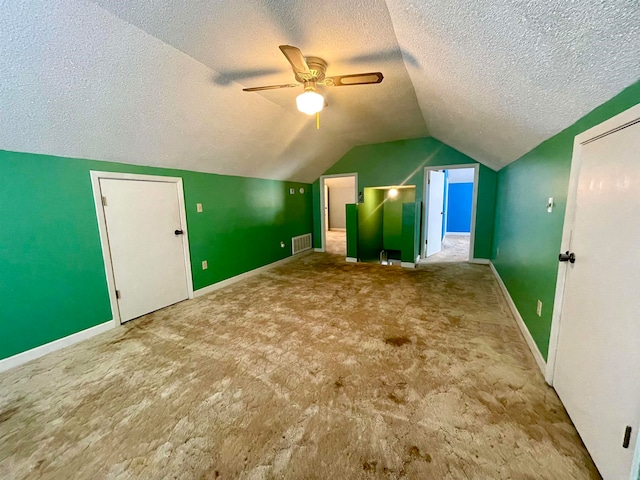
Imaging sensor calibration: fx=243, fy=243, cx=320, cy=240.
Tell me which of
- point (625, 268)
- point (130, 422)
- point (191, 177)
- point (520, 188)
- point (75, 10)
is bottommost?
point (130, 422)

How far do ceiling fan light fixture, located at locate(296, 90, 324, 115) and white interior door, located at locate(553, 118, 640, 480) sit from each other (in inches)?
69.4

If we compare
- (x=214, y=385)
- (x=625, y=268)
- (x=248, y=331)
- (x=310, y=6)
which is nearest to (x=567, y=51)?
(x=625, y=268)

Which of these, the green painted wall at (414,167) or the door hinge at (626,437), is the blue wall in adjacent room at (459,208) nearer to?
the green painted wall at (414,167)

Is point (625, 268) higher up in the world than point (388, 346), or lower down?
higher up

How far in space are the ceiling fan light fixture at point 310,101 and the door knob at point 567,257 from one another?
2038 mm

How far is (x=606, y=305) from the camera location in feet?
3.87

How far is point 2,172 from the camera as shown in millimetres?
1948

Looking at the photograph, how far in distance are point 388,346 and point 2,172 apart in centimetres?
349

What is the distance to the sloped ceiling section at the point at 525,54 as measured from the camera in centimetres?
88

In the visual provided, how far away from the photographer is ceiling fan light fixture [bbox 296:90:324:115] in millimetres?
1959

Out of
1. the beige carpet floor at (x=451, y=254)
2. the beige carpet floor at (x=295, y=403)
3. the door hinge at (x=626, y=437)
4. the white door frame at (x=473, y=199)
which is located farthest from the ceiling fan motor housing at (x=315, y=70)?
the beige carpet floor at (x=451, y=254)

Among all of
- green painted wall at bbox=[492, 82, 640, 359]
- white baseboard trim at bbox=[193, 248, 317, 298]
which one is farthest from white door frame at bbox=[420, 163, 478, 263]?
white baseboard trim at bbox=[193, 248, 317, 298]

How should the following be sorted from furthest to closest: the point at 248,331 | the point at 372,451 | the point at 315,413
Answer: the point at 248,331
the point at 315,413
the point at 372,451

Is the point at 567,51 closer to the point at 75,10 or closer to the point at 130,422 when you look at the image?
the point at 75,10
